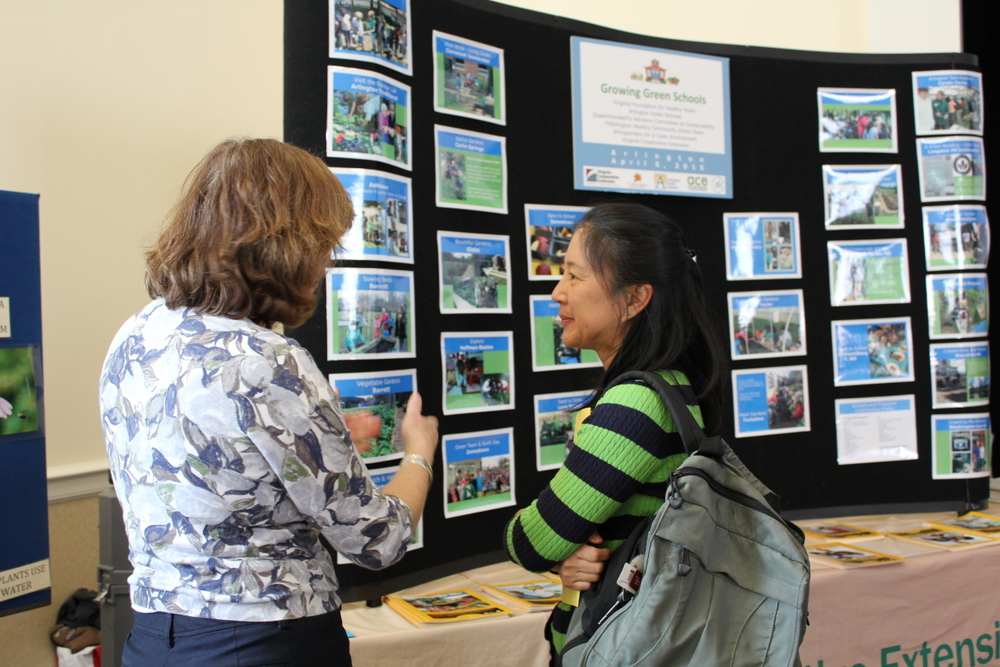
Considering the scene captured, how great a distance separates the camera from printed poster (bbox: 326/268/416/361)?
1822 mm

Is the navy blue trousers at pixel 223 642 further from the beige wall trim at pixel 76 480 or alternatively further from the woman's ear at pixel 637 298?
the beige wall trim at pixel 76 480

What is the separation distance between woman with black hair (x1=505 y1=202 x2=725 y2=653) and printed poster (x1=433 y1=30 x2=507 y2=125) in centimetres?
88

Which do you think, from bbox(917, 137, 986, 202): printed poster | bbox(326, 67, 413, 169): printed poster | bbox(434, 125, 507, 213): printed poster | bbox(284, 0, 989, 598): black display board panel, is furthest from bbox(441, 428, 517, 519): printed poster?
bbox(917, 137, 986, 202): printed poster

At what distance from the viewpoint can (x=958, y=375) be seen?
9.16 feet

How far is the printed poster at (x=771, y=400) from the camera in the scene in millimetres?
2627

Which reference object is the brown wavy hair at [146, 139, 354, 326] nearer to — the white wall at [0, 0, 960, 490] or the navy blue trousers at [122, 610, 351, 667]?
the navy blue trousers at [122, 610, 351, 667]

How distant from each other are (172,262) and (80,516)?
253 cm

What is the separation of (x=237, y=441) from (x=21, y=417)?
112cm

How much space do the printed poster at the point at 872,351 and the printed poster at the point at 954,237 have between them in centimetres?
28

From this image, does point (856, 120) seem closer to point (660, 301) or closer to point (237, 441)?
point (660, 301)

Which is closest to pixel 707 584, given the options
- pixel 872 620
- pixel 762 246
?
pixel 872 620

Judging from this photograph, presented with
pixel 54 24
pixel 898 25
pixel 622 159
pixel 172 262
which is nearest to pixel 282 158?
pixel 172 262

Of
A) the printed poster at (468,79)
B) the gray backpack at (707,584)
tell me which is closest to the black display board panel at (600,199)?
the printed poster at (468,79)

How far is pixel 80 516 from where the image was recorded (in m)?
2.97
